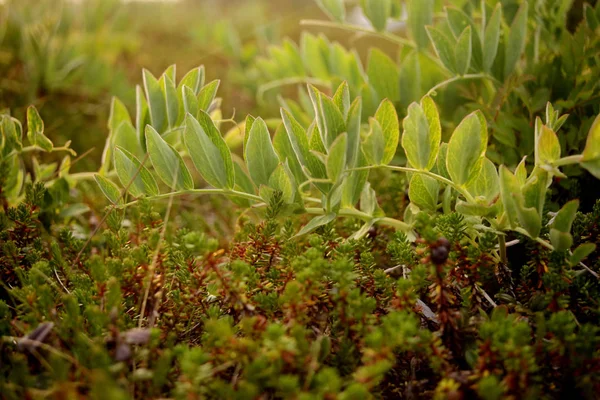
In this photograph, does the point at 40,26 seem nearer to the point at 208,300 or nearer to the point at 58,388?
the point at 208,300

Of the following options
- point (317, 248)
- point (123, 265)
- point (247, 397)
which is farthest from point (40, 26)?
point (247, 397)

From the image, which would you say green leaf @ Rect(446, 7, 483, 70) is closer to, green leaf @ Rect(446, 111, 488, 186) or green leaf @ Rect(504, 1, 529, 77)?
green leaf @ Rect(504, 1, 529, 77)

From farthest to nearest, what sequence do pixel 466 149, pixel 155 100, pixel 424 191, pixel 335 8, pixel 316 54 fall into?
pixel 316 54, pixel 335 8, pixel 155 100, pixel 424 191, pixel 466 149

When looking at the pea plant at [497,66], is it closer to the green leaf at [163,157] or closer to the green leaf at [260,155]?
the green leaf at [260,155]

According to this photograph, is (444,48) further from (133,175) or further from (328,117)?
(133,175)

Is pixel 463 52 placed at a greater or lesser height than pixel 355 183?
greater

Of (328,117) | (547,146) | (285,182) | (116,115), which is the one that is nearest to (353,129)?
(328,117)

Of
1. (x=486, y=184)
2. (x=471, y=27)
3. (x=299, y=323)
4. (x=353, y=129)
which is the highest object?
(x=471, y=27)
